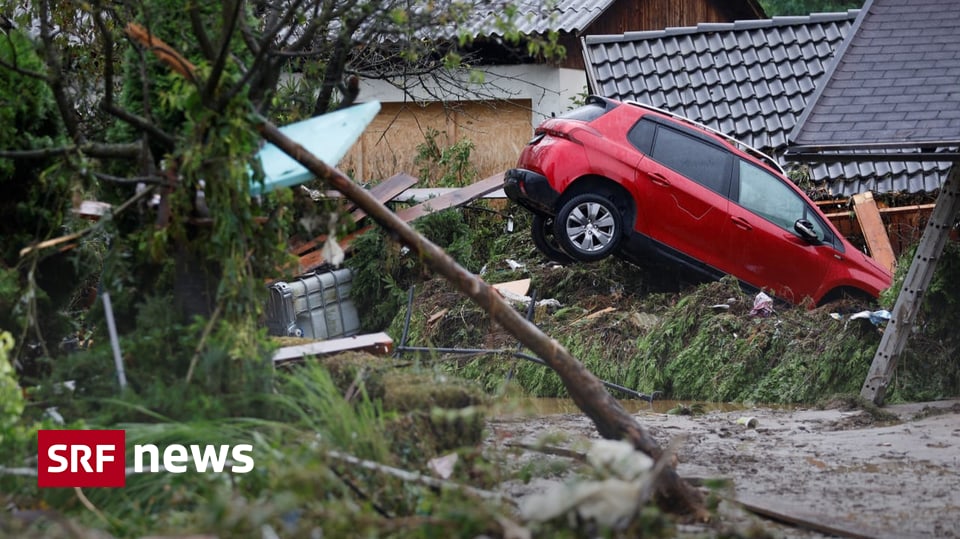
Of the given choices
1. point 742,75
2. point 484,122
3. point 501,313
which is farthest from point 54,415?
point 742,75

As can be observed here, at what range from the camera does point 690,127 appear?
13828 millimetres

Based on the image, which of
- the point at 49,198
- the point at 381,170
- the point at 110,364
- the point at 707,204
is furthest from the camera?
the point at 381,170

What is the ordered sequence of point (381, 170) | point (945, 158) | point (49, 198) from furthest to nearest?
point (381, 170), point (945, 158), point (49, 198)

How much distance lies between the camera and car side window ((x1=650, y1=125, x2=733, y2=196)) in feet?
45.0

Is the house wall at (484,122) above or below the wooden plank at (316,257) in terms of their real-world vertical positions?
above

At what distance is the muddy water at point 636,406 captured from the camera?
1141cm

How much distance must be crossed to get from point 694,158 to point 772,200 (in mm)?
1020

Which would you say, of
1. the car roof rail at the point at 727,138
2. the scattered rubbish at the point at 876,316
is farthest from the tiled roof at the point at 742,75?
the scattered rubbish at the point at 876,316

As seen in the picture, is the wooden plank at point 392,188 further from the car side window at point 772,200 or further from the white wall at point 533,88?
the car side window at point 772,200

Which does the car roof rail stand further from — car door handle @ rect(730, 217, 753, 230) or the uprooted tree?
the uprooted tree

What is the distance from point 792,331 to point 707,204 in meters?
1.83

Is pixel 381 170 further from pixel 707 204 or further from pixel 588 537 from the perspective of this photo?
pixel 588 537

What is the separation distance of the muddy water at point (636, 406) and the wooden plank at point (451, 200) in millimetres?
3633

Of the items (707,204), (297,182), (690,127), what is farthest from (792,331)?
(297,182)
